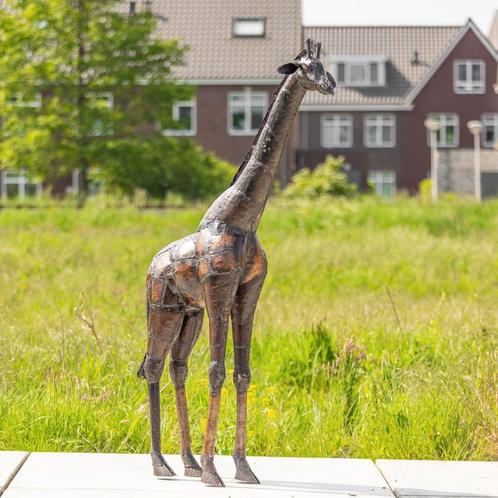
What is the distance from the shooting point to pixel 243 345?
18.6 ft

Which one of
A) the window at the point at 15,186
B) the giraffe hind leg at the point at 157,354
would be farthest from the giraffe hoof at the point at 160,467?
the window at the point at 15,186

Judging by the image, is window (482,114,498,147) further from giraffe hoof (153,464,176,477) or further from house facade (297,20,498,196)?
giraffe hoof (153,464,176,477)

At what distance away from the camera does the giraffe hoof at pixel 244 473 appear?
565cm

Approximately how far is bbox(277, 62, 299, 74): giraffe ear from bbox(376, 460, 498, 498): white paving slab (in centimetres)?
207

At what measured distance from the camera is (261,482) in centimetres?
568

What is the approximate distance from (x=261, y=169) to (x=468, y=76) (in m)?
47.9

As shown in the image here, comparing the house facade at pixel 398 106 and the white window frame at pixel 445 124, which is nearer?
the house facade at pixel 398 106

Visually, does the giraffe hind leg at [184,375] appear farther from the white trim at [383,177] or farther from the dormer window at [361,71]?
the dormer window at [361,71]

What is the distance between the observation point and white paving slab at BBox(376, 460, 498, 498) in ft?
18.0

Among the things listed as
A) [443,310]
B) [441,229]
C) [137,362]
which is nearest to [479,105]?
[441,229]

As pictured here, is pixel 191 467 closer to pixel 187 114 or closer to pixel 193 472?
pixel 193 472

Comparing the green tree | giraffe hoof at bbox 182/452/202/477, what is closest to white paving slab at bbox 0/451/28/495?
giraffe hoof at bbox 182/452/202/477

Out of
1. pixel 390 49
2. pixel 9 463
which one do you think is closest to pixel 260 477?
pixel 9 463

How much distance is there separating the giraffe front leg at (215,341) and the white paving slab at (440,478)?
2.97ft
